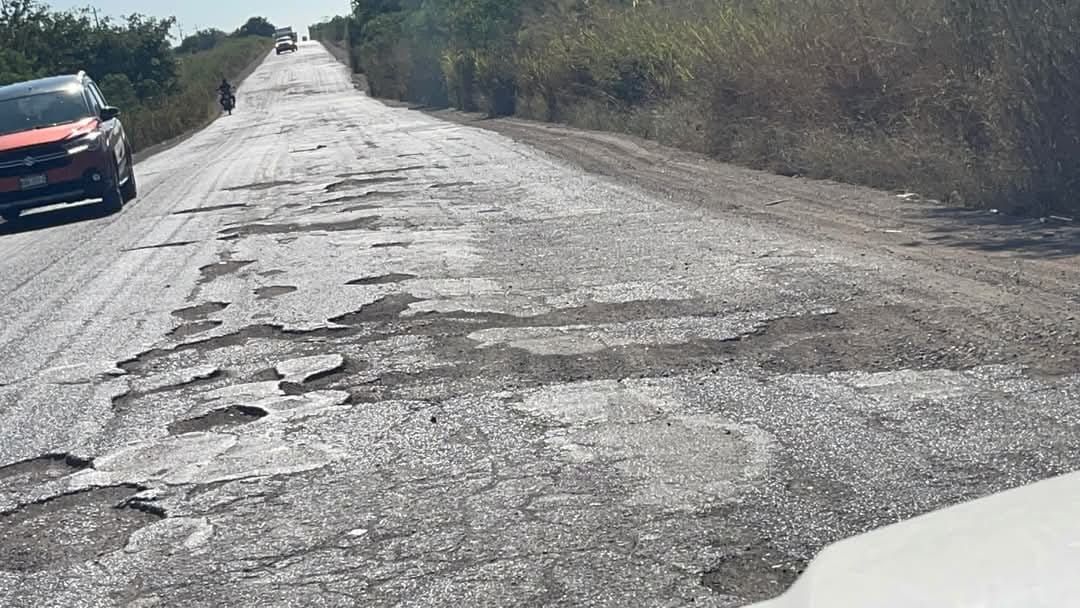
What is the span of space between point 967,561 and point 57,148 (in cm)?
1629

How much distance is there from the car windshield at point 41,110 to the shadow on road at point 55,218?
118 cm

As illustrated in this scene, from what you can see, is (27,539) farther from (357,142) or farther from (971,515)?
(357,142)

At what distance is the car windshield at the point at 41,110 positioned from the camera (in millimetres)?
17506

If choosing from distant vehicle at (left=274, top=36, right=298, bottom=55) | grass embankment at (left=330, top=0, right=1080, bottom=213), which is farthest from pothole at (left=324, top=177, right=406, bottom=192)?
distant vehicle at (left=274, top=36, right=298, bottom=55)

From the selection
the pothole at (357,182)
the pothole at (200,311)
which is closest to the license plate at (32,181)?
the pothole at (357,182)

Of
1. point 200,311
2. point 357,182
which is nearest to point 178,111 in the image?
point 357,182

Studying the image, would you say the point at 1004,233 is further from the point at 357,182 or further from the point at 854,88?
the point at 357,182

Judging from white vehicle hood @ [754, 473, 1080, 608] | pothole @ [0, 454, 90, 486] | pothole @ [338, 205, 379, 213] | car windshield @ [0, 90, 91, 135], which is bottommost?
pothole @ [338, 205, 379, 213]

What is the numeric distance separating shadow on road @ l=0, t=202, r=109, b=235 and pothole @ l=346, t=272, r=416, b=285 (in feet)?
28.0

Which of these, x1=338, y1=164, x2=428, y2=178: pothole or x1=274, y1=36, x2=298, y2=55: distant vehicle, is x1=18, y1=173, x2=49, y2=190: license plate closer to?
x1=338, y1=164, x2=428, y2=178: pothole

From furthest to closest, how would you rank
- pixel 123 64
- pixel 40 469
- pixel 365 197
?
pixel 123 64
pixel 365 197
pixel 40 469

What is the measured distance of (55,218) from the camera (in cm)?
1777

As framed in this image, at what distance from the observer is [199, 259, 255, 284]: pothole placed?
10.1 m

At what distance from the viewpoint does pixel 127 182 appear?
18.8 m
